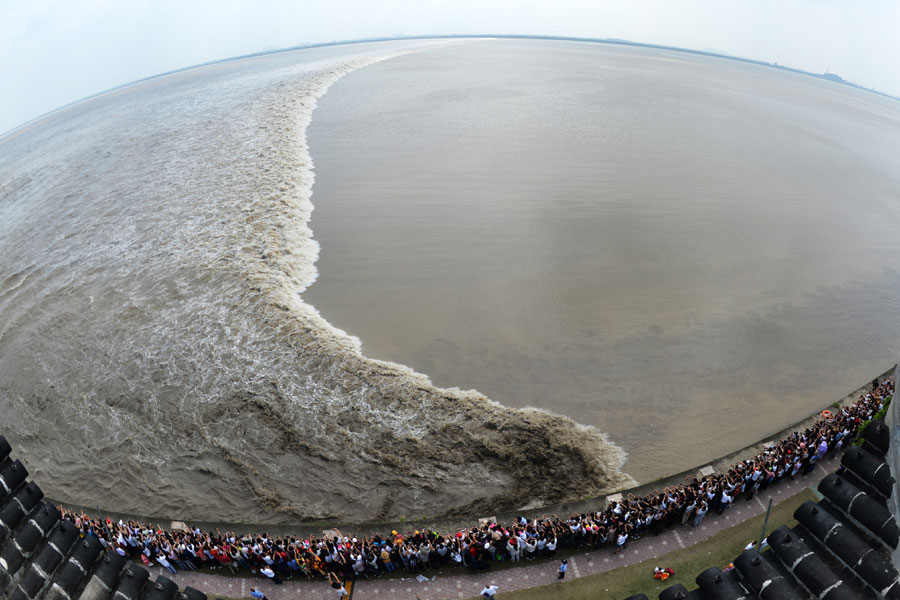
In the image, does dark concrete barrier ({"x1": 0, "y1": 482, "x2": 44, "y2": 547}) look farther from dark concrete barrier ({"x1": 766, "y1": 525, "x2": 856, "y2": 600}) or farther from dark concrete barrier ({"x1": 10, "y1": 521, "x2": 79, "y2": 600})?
dark concrete barrier ({"x1": 766, "y1": 525, "x2": 856, "y2": 600})

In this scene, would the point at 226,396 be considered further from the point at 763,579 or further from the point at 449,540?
the point at 763,579

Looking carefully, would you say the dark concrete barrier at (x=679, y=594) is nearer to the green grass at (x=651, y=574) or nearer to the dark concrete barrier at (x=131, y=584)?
the green grass at (x=651, y=574)

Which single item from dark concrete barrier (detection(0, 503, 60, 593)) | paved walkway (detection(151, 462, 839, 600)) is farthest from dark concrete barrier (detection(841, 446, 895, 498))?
dark concrete barrier (detection(0, 503, 60, 593))

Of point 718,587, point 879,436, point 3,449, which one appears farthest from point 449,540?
point 879,436

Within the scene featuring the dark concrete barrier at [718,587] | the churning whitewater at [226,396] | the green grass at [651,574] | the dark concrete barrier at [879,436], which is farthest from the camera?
the churning whitewater at [226,396]

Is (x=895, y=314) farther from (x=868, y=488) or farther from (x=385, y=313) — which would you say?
(x=385, y=313)

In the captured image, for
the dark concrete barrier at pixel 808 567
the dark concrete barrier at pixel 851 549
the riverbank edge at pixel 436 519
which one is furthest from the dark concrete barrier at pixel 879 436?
the riverbank edge at pixel 436 519
